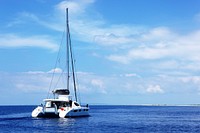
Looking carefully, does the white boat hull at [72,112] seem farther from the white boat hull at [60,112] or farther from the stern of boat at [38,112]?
the stern of boat at [38,112]

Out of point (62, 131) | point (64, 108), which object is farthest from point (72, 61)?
point (62, 131)

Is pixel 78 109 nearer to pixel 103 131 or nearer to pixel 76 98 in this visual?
pixel 76 98

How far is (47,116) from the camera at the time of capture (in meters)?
83.2

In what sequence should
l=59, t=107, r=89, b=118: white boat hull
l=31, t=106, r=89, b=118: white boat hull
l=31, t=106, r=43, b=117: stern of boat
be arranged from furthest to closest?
l=31, t=106, r=43, b=117: stern of boat < l=31, t=106, r=89, b=118: white boat hull < l=59, t=107, r=89, b=118: white boat hull

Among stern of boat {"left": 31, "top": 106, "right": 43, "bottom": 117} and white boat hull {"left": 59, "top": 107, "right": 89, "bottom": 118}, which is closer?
white boat hull {"left": 59, "top": 107, "right": 89, "bottom": 118}

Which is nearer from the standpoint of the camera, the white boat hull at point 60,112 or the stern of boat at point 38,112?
the white boat hull at point 60,112


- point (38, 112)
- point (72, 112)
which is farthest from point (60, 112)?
A: point (38, 112)

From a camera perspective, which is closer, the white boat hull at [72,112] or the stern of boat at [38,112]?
the white boat hull at [72,112]

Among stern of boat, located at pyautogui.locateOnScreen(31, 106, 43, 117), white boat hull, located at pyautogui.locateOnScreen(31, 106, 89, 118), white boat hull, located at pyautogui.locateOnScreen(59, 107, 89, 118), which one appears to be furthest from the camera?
stern of boat, located at pyautogui.locateOnScreen(31, 106, 43, 117)

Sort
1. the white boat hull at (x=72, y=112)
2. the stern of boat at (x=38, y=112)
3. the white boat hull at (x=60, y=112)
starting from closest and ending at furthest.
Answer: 1. the white boat hull at (x=72, y=112)
2. the white boat hull at (x=60, y=112)
3. the stern of boat at (x=38, y=112)

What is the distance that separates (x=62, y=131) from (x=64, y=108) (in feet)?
68.3

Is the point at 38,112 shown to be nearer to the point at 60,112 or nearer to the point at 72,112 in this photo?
the point at 60,112

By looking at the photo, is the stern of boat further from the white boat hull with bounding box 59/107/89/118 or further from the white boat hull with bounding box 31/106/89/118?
the white boat hull with bounding box 59/107/89/118

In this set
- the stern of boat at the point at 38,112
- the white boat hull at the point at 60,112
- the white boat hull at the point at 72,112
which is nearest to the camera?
the white boat hull at the point at 72,112
